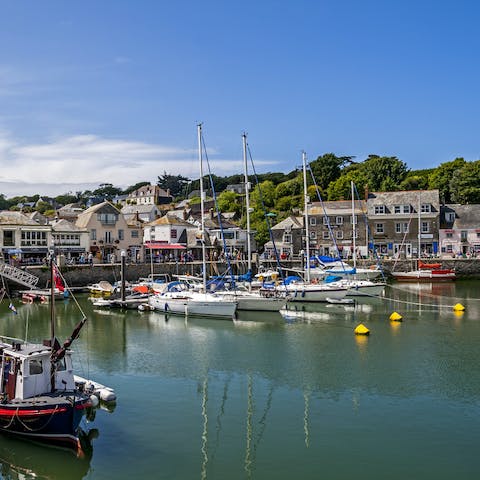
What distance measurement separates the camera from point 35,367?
20250mm

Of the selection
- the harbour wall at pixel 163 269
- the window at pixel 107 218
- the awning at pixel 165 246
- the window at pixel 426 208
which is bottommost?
the harbour wall at pixel 163 269

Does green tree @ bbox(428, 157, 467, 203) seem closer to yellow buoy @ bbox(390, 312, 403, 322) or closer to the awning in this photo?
the awning

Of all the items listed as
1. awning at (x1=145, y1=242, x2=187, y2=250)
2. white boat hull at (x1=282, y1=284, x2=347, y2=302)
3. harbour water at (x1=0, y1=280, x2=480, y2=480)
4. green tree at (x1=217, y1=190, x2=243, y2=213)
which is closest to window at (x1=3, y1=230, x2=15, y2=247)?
awning at (x1=145, y1=242, x2=187, y2=250)

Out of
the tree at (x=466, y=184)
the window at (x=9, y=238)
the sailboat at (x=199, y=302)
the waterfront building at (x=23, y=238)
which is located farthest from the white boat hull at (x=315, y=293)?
the tree at (x=466, y=184)

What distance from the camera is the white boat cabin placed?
65.7ft

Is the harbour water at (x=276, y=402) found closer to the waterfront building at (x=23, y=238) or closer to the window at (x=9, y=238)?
the waterfront building at (x=23, y=238)

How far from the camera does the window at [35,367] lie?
66.2ft

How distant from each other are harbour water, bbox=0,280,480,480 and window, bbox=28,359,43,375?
2.48 metres

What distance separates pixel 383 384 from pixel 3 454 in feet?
53.9

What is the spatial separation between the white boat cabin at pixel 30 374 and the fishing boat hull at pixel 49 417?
1.61 feet

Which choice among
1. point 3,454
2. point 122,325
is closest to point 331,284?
point 122,325

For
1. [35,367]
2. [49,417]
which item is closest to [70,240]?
[35,367]

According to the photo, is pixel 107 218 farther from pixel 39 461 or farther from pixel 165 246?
pixel 39 461

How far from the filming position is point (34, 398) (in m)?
19.8
